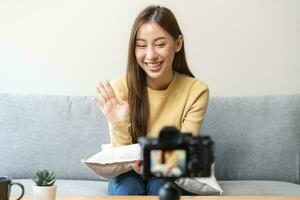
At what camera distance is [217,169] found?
1.98 m

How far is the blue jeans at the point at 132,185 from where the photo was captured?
1501mm

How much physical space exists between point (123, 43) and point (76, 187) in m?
0.81

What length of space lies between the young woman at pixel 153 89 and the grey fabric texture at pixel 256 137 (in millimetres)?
295

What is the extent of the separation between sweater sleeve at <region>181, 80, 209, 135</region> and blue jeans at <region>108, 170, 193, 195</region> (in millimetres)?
250

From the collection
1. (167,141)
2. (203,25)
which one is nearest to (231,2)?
(203,25)

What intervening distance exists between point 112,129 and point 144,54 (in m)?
0.30

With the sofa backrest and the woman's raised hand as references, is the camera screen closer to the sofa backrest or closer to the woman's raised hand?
the woman's raised hand

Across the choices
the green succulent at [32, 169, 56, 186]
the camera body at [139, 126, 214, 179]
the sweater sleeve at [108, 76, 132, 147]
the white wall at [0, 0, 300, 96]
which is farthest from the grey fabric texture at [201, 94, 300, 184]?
the camera body at [139, 126, 214, 179]

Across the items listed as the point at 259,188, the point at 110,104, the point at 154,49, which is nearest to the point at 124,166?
the point at 110,104

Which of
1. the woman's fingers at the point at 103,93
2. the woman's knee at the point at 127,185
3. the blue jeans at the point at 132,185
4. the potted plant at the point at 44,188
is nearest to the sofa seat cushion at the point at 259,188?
the blue jeans at the point at 132,185

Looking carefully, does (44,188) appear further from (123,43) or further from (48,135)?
(123,43)

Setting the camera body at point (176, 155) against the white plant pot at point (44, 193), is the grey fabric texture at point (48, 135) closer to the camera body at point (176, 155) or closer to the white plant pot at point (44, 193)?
the white plant pot at point (44, 193)

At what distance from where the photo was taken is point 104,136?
6.64ft

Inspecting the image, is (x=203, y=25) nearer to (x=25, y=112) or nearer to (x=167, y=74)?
(x=167, y=74)
